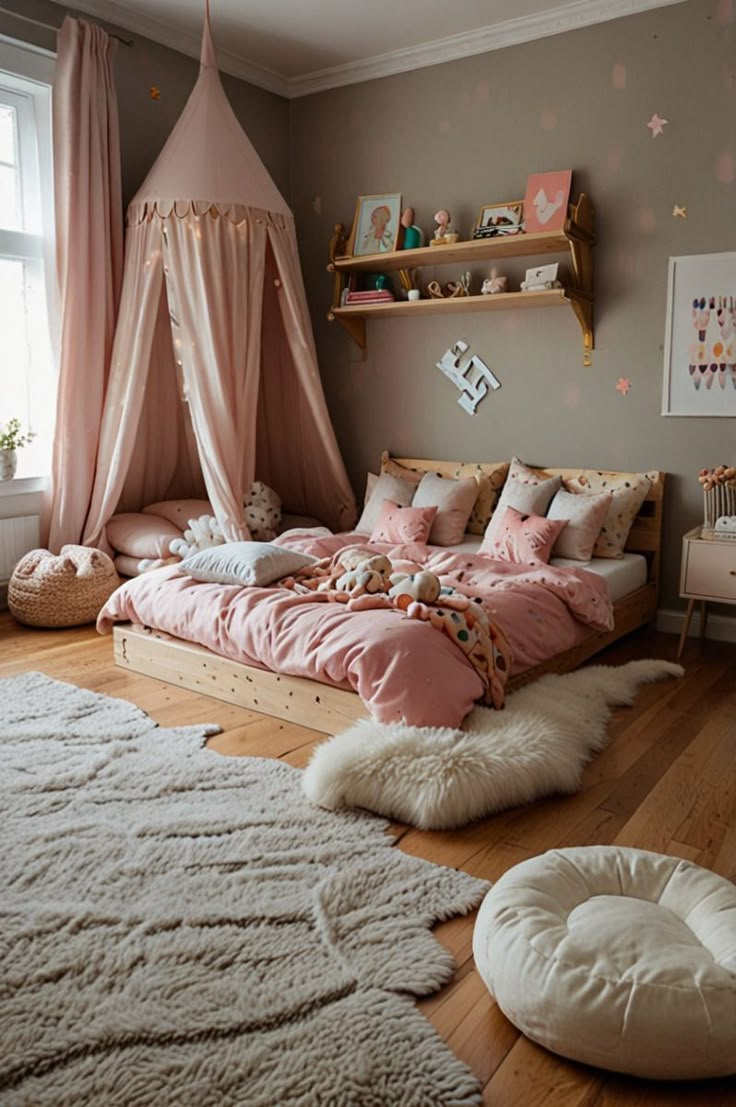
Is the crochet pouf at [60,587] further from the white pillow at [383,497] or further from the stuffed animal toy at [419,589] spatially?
the stuffed animal toy at [419,589]

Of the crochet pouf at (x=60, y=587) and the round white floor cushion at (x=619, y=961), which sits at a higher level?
the crochet pouf at (x=60, y=587)

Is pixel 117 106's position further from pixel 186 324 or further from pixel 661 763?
pixel 661 763

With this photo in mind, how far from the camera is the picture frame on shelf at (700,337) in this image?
404cm

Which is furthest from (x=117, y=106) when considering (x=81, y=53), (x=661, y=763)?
(x=661, y=763)

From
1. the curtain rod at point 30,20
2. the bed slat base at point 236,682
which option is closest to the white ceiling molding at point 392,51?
the curtain rod at point 30,20

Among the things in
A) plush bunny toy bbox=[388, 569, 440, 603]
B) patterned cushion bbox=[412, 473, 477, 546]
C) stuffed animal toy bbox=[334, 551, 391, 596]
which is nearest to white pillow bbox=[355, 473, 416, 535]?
patterned cushion bbox=[412, 473, 477, 546]

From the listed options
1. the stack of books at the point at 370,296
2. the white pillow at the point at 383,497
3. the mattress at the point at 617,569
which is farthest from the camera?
the stack of books at the point at 370,296

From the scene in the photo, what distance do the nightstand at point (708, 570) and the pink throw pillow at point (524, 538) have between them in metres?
0.56

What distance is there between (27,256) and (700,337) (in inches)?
128

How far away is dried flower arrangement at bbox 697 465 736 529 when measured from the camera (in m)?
3.95

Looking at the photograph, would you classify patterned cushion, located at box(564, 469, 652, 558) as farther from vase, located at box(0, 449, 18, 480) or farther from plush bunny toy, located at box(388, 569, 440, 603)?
vase, located at box(0, 449, 18, 480)

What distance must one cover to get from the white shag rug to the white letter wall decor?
107 inches

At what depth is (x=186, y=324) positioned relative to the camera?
4457mm

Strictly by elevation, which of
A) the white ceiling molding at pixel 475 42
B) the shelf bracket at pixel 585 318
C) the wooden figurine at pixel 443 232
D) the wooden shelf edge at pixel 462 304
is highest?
the white ceiling molding at pixel 475 42
